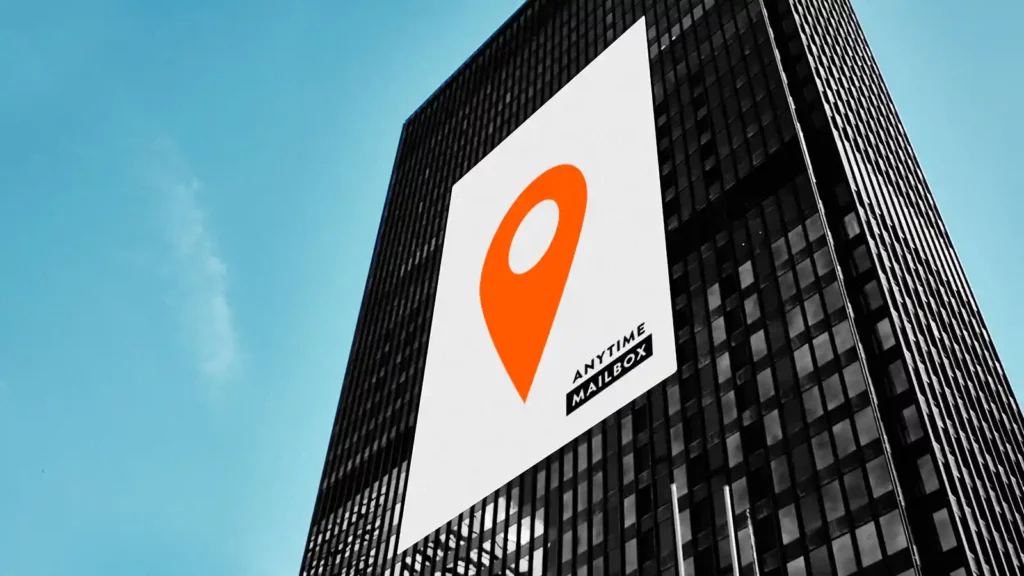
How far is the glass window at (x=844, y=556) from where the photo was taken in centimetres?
5491

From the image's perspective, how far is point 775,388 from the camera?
66375 mm

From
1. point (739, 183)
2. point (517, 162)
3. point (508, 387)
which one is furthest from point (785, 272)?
point (517, 162)

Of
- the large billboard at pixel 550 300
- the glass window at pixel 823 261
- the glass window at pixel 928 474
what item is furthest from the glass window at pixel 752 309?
the glass window at pixel 928 474

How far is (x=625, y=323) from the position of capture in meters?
79.2

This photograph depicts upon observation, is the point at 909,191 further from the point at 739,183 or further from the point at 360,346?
the point at 360,346

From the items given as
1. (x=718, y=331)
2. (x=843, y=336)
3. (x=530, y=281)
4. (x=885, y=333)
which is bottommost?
(x=843, y=336)

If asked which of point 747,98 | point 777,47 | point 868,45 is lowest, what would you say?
point 747,98

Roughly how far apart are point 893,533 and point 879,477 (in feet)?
11.5

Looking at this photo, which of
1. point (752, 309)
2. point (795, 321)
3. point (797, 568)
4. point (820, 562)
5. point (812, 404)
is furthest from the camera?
point (752, 309)

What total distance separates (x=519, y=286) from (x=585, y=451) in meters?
19.2

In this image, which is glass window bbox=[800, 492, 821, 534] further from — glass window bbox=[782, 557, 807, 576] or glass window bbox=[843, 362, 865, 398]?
glass window bbox=[843, 362, 865, 398]

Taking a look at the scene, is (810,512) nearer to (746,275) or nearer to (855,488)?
(855,488)

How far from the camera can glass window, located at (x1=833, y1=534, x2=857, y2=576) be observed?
54.9m

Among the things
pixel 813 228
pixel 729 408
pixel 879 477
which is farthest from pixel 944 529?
pixel 813 228
